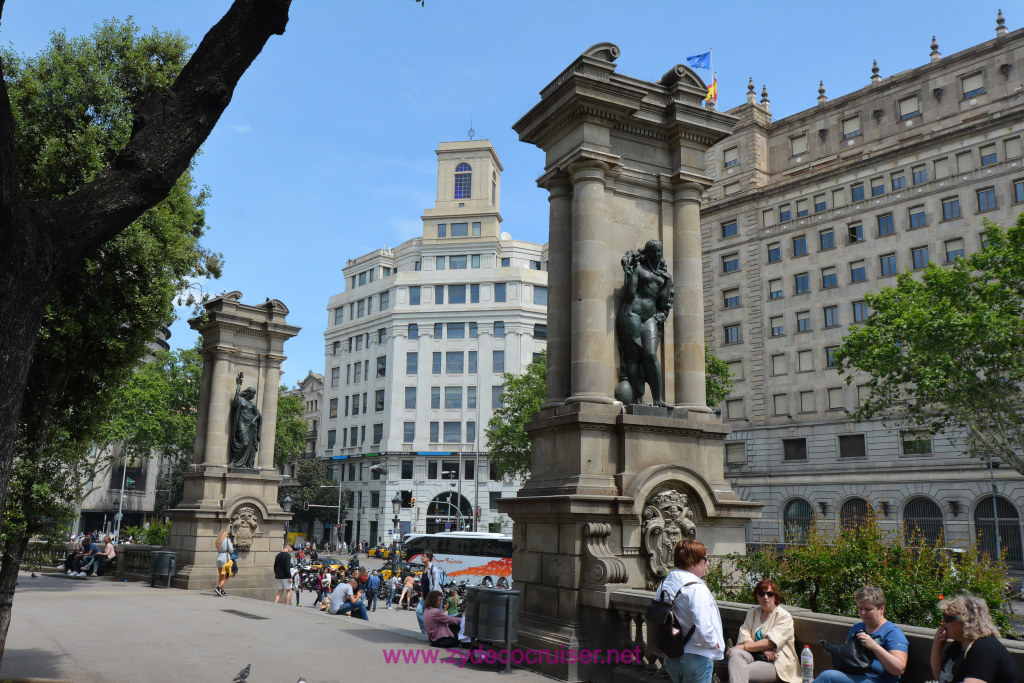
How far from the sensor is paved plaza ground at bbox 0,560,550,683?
9961 mm

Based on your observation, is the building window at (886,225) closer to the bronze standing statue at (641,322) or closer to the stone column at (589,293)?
the bronze standing statue at (641,322)

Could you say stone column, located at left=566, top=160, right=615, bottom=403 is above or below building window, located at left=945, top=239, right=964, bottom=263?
below

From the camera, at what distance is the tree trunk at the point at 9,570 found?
9.42 meters

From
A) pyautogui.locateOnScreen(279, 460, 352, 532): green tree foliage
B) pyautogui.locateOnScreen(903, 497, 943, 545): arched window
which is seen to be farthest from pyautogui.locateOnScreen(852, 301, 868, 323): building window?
pyautogui.locateOnScreen(279, 460, 352, 532): green tree foliage

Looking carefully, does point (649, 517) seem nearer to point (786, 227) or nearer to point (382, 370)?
point (786, 227)

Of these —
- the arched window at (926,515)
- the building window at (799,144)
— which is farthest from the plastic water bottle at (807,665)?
the building window at (799,144)

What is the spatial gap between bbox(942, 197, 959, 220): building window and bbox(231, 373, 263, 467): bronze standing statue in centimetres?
3919

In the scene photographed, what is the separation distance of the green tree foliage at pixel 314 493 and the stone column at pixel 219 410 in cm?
5886

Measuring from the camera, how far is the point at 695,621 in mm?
6047

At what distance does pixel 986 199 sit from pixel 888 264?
6.09 metres

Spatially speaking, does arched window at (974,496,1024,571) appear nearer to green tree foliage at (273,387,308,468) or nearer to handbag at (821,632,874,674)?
handbag at (821,632,874,674)

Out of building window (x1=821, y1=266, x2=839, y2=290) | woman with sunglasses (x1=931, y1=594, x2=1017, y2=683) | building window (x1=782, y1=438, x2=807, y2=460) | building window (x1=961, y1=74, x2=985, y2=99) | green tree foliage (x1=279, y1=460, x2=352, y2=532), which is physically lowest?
woman with sunglasses (x1=931, y1=594, x2=1017, y2=683)

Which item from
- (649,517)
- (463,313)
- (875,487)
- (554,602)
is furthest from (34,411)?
(463,313)

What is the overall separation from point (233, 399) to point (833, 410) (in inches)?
1441
